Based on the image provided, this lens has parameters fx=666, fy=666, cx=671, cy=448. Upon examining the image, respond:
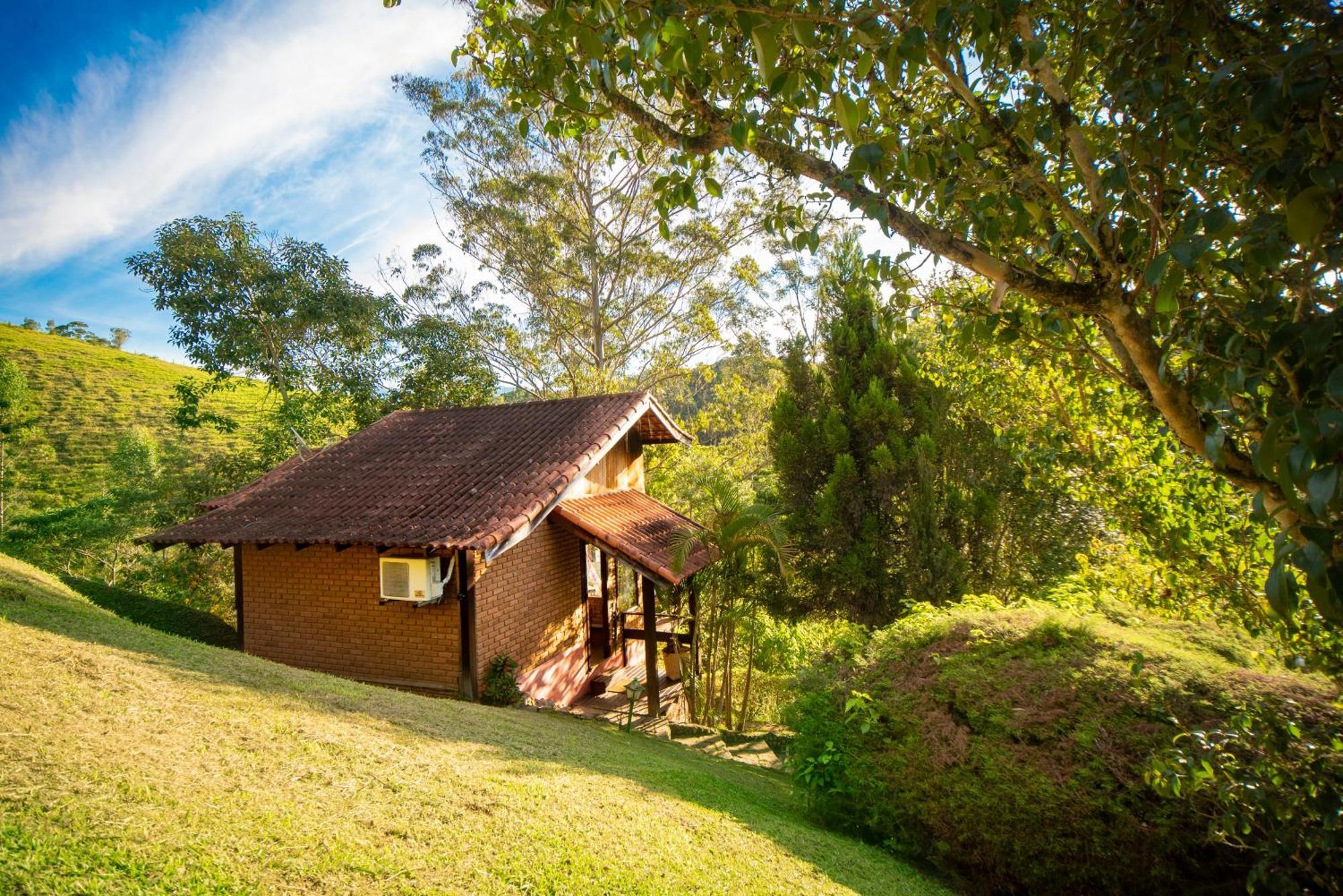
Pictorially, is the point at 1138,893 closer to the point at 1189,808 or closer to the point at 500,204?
the point at 1189,808

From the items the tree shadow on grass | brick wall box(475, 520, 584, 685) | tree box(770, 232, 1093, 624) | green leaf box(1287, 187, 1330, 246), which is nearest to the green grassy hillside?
the tree shadow on grass

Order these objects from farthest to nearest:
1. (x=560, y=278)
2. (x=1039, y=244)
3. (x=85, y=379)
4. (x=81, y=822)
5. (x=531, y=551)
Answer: (x=85, y=379) < (x=560, y=278) < (x=531, y=551) < (x=81, y=822) < (x=1039, y=244)

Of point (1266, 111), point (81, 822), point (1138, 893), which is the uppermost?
point (1266, 111)

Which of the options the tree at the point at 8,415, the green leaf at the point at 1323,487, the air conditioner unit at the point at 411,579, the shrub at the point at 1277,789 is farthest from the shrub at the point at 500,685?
the tree at the point at 8,415

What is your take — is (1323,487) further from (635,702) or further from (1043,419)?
(635,702)

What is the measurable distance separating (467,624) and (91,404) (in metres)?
35.4

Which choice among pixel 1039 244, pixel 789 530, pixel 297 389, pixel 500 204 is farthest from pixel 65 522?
pixel 1039 244

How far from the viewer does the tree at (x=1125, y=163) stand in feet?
4.53

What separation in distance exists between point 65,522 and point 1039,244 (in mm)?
23354

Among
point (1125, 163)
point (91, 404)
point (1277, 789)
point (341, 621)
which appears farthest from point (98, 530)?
point (1277, 789)

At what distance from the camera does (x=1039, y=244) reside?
9.12 feet

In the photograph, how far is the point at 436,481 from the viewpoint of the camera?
35.1ft

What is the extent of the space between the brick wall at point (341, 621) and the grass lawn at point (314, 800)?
307cm

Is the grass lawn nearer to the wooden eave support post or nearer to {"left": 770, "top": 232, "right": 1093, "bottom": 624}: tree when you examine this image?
the wooden eave support post
